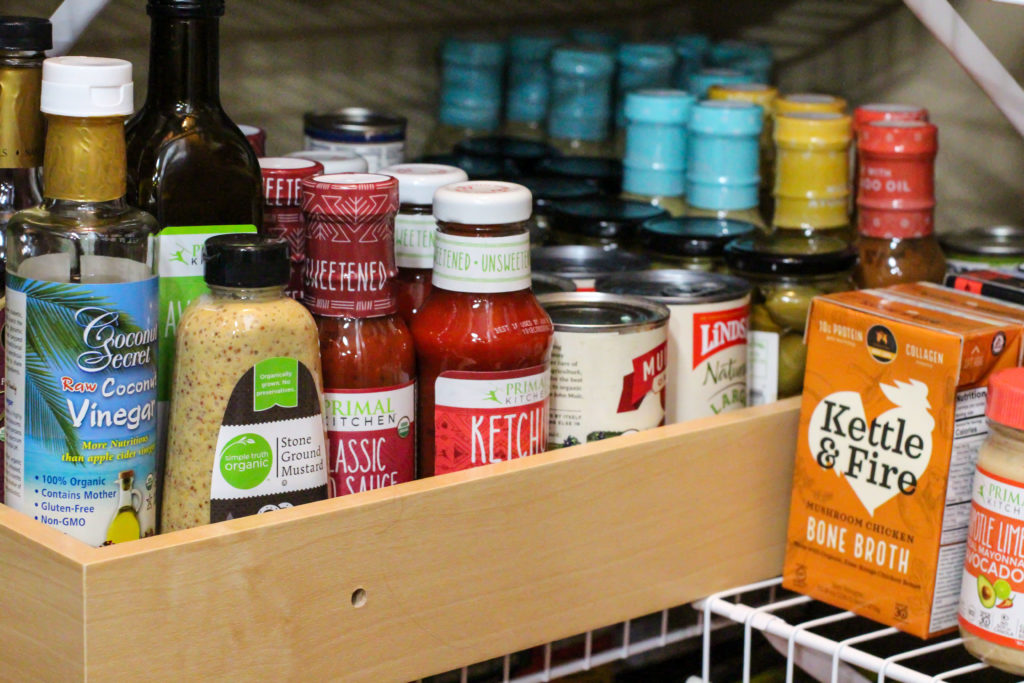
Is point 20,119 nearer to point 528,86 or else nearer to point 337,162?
point 337,162

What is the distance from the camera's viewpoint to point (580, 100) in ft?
5.20

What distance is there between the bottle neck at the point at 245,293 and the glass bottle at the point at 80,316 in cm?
4

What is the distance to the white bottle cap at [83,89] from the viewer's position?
81cm

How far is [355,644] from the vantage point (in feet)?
2.86

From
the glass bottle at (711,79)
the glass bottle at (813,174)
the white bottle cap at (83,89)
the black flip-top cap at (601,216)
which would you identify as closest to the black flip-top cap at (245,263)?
the white bottle cap at (83,89)

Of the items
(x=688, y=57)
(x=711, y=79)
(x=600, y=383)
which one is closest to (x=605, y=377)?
(x=600, y=383)

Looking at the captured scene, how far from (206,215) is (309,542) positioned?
0.83 feet

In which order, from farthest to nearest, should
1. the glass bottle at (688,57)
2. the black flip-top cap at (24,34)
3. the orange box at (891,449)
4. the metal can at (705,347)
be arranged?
the glass bottle at (688,57) → the metal can at (705,347) → the orange box at (891,449) → the black flip-top cap at (24,34)

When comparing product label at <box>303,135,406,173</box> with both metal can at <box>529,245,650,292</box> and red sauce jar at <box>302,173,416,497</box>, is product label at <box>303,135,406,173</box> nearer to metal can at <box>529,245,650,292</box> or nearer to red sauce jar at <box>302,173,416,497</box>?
metal can at <box>529,245,650,292</box>

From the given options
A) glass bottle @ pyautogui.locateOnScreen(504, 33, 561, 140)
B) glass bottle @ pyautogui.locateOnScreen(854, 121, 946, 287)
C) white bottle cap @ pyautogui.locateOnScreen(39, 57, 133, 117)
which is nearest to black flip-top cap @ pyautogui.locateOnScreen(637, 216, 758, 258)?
glass bottle @ pyautogui.locateOnScreen(854, 121, 946, 287)

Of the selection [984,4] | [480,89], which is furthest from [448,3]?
[984,4]

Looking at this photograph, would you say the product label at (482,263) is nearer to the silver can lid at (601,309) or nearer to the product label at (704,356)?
the silver can lid at (601,309)

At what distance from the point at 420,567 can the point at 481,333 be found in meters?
0.16

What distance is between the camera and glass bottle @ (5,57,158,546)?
0.82 m
